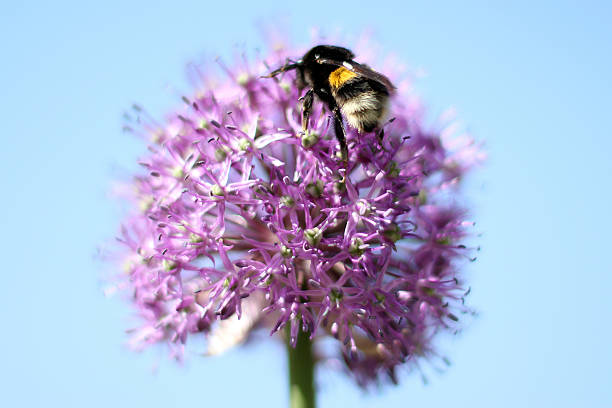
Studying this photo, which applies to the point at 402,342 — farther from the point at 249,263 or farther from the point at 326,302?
the point at 249,263

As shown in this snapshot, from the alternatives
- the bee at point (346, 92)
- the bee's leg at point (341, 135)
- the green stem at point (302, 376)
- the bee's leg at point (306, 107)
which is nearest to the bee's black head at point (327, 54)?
the bee at point (346, 92)

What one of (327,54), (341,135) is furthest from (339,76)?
(341,135)

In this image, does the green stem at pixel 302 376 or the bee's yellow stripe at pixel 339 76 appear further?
the green stem at pixel 302 376

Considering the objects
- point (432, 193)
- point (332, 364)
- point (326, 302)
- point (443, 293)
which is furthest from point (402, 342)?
point (332, 364)

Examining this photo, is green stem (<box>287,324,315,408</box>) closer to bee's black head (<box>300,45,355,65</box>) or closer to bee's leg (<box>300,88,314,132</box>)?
bee's leg (<box>300,88,314,132</box>)

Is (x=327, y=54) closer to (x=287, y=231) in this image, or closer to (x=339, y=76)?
(x=339, y=76)

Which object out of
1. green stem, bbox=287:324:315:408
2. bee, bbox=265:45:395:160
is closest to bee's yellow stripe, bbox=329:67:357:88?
bee, bbox=265:45:395:160

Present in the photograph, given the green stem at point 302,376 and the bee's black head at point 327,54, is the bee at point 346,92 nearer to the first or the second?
the bee's black head at point 327,54
